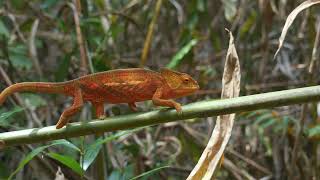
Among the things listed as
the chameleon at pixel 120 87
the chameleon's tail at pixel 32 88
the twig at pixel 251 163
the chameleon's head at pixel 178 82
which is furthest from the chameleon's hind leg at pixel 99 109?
the twig at pixel 251 163

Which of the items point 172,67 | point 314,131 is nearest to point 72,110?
point 172,67

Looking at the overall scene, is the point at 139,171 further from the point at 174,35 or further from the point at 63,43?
the point at 174,35

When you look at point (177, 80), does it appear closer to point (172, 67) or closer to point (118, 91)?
point (118, 91)

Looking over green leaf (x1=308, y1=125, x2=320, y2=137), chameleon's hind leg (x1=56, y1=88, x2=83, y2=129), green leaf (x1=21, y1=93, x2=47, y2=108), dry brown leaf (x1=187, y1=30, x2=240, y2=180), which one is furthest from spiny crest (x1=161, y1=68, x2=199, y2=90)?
green leaf (x1=21, y1=93, x2=47, y2=108)

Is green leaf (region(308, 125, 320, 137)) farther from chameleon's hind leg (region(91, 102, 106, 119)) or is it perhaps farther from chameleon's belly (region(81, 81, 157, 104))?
chameleon's hind leg (region(91, 102, 106, 119))

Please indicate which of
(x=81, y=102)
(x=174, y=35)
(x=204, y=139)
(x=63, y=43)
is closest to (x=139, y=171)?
(x=204, y=139)

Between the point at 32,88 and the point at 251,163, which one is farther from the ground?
the point at 32,88
